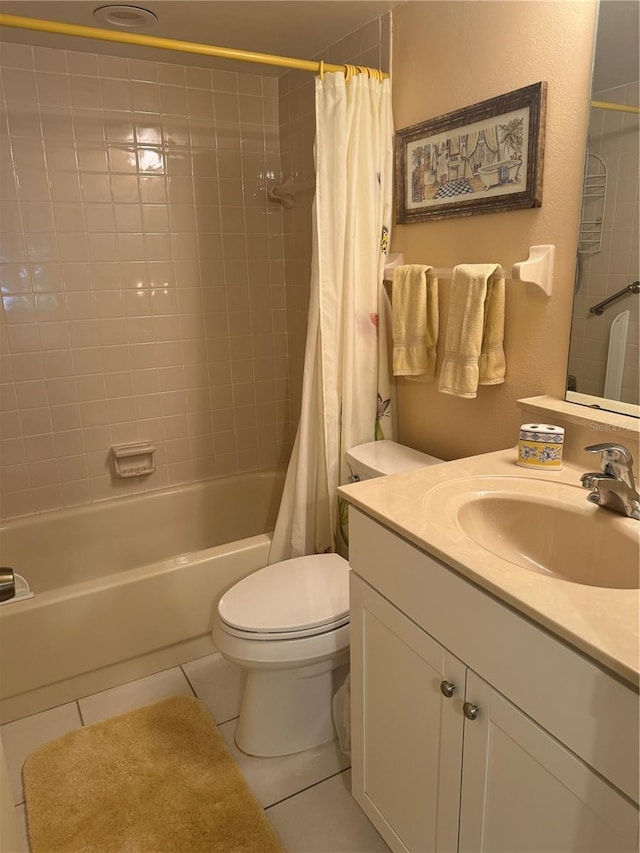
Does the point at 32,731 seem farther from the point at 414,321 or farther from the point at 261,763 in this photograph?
the point at 414,321

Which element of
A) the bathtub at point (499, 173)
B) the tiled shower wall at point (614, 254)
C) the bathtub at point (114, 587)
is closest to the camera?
the tiled shower wall at point (614, 254)

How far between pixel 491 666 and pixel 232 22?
200cm

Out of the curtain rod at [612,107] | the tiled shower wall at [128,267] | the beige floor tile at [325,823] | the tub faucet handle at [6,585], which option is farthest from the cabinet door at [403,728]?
the tiled shower wall at [128,267]

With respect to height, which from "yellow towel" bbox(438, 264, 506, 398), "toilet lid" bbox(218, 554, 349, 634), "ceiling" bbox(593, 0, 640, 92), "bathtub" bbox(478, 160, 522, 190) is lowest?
"toilet lid" bbox(218, 554, 349, 634)

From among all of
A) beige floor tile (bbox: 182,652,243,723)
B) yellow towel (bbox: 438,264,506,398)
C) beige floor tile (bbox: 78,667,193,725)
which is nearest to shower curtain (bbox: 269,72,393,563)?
yellow towel (bbox: 438,264,506,398)

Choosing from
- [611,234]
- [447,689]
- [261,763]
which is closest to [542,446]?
[611,234]

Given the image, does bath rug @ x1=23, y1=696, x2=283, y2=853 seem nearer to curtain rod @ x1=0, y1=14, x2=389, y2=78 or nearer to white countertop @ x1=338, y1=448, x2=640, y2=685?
white countertop @ x1=338, y1=448, x2=640, y2=685

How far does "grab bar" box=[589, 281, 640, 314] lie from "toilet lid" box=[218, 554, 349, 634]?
3.20ft

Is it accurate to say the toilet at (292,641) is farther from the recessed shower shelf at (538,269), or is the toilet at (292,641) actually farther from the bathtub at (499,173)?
the bathtub at (499,173)

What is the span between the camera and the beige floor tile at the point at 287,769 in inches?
61.3

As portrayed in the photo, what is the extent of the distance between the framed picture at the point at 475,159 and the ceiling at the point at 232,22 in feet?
1.42

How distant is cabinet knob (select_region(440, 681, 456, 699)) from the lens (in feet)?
3.28

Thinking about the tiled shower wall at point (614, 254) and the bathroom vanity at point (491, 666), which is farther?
the tiled shower wall at point (614, 254)

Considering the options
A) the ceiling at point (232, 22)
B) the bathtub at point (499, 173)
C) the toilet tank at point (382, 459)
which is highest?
the ceiling at point (232, 22)
